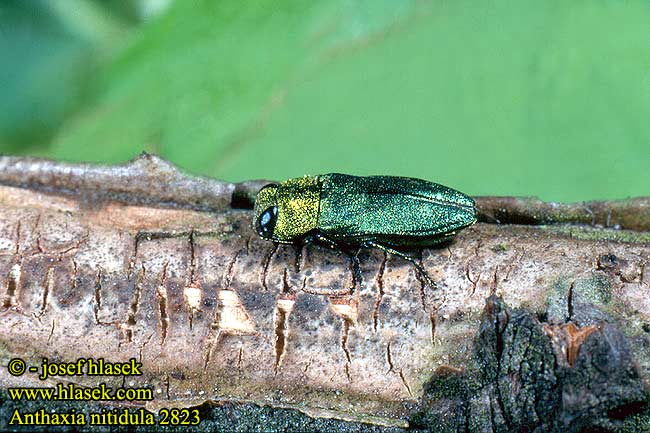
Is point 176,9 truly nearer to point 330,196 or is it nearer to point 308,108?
point 308,108

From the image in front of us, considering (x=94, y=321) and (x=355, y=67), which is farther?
(x=355, y=67)

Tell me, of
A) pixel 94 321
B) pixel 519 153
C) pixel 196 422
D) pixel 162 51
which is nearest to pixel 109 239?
pixel 94 321

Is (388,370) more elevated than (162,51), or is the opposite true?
(162,51)

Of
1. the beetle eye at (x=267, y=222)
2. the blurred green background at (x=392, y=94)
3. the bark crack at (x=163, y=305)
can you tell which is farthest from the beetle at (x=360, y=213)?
the blurred green background at (x=392, y=94)

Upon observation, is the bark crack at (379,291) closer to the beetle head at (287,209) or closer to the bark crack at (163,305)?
the beetle head at (287,209)

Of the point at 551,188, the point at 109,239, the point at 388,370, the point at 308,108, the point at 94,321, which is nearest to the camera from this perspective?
the point at 388,370

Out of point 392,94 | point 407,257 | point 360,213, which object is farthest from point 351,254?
point 392,94

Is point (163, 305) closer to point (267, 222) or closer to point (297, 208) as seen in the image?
point (267, 222)
